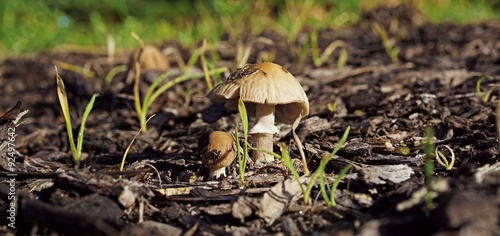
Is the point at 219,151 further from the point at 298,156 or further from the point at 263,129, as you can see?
the point at 298,156

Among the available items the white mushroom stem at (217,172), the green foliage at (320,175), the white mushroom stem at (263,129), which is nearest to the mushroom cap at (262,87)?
the white mushroom stem at (263,129)

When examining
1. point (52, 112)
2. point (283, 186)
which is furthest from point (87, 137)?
point (283, 186)

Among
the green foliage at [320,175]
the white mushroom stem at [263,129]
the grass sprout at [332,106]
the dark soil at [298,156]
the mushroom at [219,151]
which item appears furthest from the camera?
the grass sprout at [332,106]

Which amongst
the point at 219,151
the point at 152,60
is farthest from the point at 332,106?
the point at 152,60

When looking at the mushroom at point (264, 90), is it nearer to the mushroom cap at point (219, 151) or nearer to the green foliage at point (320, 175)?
the mushroom cap at point (219, 151)

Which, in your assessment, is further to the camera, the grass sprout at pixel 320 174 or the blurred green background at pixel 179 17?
the blurred green background at pixel 179 17

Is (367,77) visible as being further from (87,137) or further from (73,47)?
(73,47)

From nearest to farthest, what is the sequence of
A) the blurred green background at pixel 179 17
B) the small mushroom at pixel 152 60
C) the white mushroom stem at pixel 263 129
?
the white mushroom stem at pixel 263 129, the small mushroom at pixel 152 60, the blurred green background at pixel 179 17
